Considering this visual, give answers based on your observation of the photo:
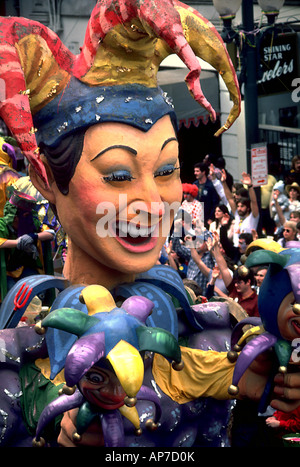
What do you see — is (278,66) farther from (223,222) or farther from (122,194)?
(122,194)

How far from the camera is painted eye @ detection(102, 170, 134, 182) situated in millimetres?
4199

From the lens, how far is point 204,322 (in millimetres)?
4785

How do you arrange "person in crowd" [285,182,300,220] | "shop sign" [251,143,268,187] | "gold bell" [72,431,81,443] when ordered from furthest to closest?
"person in crowd" [285,182,300,220] → "shop sign" [251,143,268,187] → "gold bell" [72,431,81,443]

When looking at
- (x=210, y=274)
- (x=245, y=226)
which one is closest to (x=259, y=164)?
(x=245, y=226)

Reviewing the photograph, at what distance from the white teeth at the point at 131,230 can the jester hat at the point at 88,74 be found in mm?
447

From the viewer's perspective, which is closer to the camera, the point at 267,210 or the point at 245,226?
the point at 245,226

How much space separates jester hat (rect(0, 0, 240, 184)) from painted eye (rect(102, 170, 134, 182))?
0.24 m

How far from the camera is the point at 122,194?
4.22 meters

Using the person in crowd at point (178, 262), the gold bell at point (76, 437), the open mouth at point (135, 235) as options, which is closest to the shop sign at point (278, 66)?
the person in crowd at point (178, 262)

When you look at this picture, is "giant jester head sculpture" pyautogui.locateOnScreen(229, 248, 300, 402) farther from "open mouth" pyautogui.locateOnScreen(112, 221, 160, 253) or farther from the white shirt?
the white shirt

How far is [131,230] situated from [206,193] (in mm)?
7239

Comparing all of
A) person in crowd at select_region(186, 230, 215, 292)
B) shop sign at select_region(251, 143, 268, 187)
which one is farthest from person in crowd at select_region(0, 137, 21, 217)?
shop sign at select_region(251, 143, 268, 187)

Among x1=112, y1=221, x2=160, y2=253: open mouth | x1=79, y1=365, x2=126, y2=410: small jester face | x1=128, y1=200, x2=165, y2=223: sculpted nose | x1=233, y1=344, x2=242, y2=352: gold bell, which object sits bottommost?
x1=233, y1=344, x2=242, y2=352: gold bell

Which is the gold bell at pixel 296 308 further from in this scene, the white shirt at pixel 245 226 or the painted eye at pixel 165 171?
the white shirt at pixel 245 226
